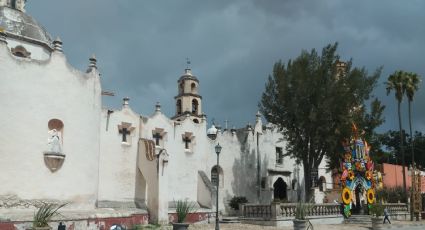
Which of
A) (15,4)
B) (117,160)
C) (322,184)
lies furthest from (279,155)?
(15,4)

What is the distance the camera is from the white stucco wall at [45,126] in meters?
19.6

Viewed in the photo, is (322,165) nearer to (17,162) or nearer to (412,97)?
(412,97)

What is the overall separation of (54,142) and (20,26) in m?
8.15

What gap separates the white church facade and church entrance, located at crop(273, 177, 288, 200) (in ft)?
0.26

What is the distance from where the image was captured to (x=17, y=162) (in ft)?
64.3

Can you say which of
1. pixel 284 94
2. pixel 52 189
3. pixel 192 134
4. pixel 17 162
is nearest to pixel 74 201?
pixel 52 189

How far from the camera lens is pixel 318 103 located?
30344 millimetres

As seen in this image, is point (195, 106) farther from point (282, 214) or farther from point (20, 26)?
point (20, 26)

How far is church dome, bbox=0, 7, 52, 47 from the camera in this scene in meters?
24.6

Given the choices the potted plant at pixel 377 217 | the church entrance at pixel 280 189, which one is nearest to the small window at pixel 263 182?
the church entrance at pixel 280 189

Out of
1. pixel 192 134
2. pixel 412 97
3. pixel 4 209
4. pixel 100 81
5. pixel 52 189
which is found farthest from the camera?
pixel 412 97

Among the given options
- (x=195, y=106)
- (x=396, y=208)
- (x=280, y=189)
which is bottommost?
(x=396, y=208)

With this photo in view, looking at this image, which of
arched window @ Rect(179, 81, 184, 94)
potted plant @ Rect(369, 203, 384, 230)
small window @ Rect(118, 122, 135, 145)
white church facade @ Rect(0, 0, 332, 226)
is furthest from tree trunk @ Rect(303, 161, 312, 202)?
arched window @ Rect(179, 81, 184, 94)

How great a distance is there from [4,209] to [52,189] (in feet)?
7.33
